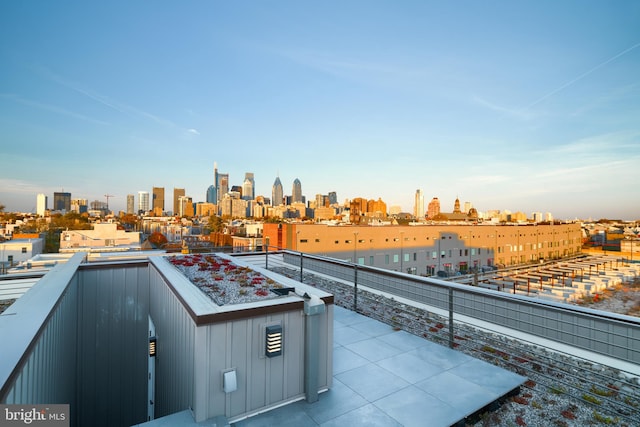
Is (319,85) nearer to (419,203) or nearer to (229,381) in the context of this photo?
(229,381)

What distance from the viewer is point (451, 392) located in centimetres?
309

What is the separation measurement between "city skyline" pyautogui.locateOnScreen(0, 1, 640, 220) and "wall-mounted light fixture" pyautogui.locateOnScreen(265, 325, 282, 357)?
43.9 feet

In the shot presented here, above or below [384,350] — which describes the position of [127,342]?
below

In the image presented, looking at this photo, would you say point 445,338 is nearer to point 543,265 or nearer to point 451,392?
point 451,392

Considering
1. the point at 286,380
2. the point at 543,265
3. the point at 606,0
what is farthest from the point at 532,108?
the point at 543,265

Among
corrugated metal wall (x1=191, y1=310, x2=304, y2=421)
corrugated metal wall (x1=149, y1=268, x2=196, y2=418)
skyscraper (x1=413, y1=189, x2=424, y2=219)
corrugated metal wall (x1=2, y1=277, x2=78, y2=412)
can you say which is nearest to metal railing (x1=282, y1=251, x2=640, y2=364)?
corrugated metal wall (x1=191, y1=310, x2=304, y2=421)

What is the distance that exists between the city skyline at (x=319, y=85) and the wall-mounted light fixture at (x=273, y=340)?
13378 millimetres

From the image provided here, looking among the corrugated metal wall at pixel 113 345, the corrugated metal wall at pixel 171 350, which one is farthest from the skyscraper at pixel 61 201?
the corrugated metal wall at pixel 171 350

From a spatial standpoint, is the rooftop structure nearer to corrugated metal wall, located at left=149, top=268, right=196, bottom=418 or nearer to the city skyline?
corrugated metal wall, located at left=149, top=268, right=196, bottom=418

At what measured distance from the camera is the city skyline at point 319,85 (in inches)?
494

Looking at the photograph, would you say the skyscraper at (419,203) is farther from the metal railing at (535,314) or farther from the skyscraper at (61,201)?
the skyscraper at (61,201)

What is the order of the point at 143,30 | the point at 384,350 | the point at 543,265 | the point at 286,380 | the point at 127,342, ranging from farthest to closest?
1. the point at 543,265
2. the point at 143,30
3. the point at 127,342
4. the point at 384,350
5. the point at 286,380

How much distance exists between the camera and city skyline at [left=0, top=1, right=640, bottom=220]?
12.5m

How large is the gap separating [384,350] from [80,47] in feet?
53.8
